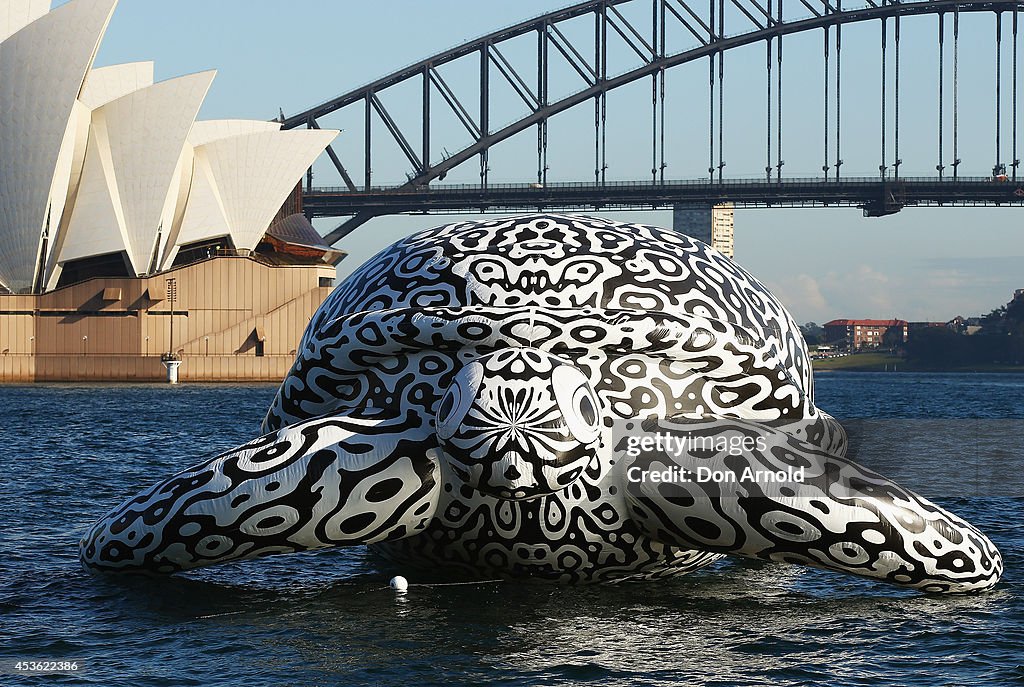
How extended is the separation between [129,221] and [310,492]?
66.5 metres

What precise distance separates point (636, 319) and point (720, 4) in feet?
375

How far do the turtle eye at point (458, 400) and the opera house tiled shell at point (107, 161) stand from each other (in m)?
56.9

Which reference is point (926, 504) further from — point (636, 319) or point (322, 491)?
point (322, 491)

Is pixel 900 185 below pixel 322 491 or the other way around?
the other way around

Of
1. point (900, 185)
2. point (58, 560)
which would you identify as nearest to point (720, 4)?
point (900, 185)

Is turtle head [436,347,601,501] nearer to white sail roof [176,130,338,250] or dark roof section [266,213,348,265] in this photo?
white sail roof [176,130,338,250]

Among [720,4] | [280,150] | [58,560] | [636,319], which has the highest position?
[720,4]

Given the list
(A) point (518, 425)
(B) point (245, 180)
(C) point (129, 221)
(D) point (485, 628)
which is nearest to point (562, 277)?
(A) point (518, 425)

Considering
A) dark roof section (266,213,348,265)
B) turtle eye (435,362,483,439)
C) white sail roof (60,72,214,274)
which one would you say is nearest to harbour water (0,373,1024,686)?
turtle eye (435,362,483,439)

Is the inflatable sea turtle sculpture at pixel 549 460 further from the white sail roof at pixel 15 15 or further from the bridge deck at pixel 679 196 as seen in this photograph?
the bridge deck at pixel 679 196

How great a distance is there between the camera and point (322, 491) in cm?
723

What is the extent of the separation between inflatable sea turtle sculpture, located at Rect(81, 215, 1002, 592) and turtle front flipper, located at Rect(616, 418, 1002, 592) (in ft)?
0.04

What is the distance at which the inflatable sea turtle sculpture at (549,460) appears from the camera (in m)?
6.98

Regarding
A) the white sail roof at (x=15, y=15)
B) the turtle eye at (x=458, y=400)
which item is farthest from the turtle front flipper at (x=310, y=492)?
the white sail roof at (x=15, y=15)
